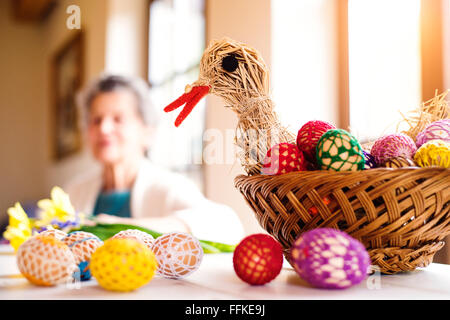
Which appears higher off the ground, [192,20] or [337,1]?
[192,20]

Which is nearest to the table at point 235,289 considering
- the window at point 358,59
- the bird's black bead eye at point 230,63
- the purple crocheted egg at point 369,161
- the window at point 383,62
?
the purple crocheted egg at point 369,161

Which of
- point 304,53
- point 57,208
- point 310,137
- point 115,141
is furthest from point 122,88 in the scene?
point 310,137

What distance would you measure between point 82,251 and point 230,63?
256 mm

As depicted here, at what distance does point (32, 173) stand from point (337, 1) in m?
3.74

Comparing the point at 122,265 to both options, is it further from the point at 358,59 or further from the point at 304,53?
the point at 304,53

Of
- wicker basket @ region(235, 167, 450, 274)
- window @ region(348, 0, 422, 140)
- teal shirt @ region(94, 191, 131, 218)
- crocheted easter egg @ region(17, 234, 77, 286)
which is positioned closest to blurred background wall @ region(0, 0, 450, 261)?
window @ region(348, 0, 422, 140)

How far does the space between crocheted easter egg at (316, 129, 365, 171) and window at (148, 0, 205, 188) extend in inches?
50.1

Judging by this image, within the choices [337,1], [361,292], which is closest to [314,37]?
[337,1]

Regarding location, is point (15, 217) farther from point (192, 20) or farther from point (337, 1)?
point (192, 20)

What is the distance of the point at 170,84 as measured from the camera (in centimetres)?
210

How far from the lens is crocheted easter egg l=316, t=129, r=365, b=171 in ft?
1.32

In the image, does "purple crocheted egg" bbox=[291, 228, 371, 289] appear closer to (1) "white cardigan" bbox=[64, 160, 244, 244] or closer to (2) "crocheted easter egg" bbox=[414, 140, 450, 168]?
A: (2) "crocheted easter egg" bbox=[414, 140, 450, 168]

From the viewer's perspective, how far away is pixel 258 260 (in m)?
0.38

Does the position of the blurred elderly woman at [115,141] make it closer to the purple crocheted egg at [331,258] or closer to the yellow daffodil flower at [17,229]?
the yellow daffodil flower at [17,229]
